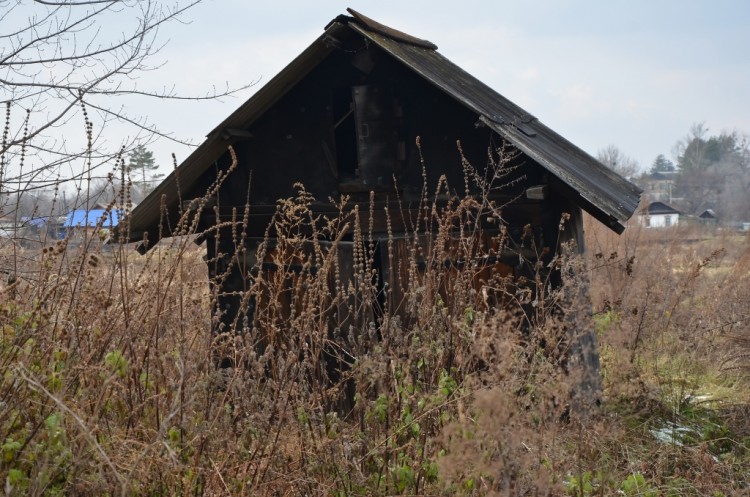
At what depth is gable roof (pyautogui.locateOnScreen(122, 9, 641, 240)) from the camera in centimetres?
724

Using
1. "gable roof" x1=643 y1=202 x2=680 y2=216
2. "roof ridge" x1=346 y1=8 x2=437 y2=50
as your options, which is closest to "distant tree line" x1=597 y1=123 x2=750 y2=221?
"gable roof" x1=643 y1=202 x2=680 y2=216

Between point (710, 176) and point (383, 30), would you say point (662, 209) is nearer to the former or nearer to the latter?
point (710, 176)

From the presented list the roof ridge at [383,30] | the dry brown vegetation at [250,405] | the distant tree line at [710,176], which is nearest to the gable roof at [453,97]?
the roof ridge at [383,30]

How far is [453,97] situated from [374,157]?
126cm

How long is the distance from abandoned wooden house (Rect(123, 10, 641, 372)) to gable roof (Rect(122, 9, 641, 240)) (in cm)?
2

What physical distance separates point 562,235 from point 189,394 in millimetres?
5323

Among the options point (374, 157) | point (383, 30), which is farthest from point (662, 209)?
point (374, 157)

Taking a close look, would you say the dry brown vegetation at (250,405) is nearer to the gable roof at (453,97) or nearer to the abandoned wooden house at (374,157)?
the gable roof at (453,97)

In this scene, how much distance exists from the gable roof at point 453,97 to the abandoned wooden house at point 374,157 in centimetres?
2

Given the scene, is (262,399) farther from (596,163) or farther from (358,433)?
(596,163)

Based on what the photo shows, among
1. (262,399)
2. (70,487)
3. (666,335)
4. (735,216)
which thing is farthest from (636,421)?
(735,216)

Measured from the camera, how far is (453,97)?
7.55 meters

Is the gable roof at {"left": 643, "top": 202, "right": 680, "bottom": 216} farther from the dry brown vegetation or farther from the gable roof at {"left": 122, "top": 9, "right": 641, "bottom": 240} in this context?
the dry brown vegetation

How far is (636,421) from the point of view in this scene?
28.6ft
